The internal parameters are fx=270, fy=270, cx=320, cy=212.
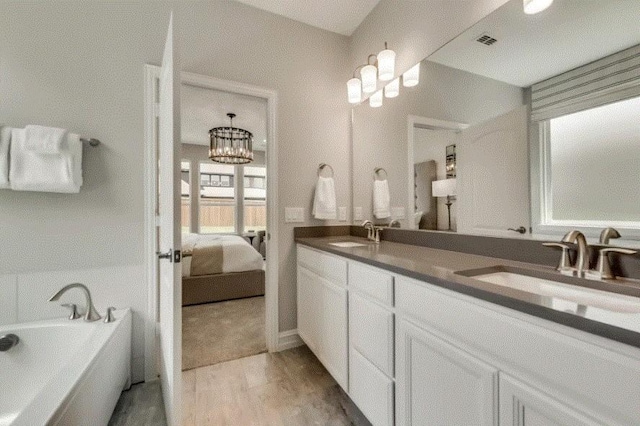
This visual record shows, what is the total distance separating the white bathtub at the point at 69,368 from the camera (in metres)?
0.96

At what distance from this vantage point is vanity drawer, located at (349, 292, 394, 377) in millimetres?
1124

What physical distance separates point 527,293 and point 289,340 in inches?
72.6

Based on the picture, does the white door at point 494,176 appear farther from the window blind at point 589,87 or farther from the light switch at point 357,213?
the light switch at point 357,213

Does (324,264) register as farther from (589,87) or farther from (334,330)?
(589,87)

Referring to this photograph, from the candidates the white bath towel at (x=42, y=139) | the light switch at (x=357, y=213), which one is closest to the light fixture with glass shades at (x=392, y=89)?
the light switch at (x=357, y=213)

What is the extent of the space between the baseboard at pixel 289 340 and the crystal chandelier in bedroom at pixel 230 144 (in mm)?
2988

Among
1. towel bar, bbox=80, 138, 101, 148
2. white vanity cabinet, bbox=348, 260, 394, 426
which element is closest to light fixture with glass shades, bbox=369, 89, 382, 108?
white vanity cabinet, bbox=348, 260, 394, 426

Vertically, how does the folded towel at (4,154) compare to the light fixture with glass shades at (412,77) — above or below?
below

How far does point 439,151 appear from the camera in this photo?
65.7 inches

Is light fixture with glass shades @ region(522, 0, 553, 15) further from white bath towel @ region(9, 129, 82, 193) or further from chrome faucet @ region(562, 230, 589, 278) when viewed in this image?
white bath towel @ region(9, 129, 82, 193)

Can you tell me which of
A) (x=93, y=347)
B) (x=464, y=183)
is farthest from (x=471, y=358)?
(x=93, y=347)

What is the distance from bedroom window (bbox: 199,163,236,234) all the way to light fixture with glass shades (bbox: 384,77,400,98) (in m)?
4.77

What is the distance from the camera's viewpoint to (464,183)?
1495mm

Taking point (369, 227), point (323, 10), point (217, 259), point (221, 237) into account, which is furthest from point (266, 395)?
point (221, 237)
